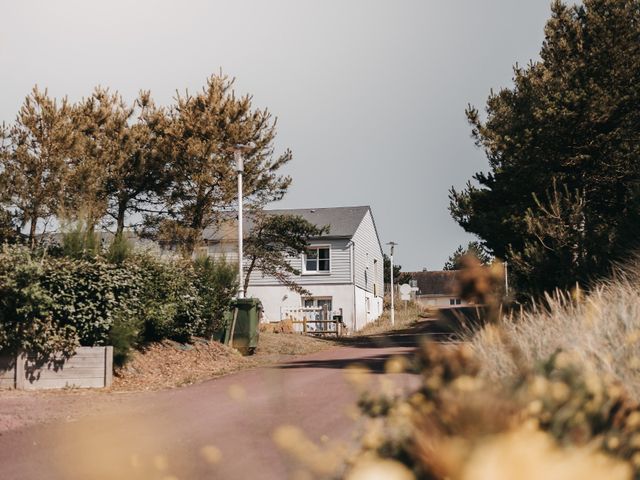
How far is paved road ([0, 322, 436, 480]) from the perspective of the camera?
6.10 meters

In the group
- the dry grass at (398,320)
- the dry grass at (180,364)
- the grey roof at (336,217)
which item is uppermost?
the grey roof at (336,217)

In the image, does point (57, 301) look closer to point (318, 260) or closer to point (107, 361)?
point (107, 361)

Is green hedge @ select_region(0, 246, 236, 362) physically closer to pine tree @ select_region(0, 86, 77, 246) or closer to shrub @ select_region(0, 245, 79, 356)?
shrub @ select_region(0, 245, 79, 356)

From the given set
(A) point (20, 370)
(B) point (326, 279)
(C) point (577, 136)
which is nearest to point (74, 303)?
(A) point (20, 370)

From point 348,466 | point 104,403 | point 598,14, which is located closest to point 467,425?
point 348,466

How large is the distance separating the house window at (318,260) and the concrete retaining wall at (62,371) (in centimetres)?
2725

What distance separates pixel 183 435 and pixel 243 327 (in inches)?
438

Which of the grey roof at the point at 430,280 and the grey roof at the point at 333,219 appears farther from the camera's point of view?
the grey roof at the point at 430,280

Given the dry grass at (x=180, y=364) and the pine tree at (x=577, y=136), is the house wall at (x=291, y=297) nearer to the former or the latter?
the pine tree at (x=577, y=136)

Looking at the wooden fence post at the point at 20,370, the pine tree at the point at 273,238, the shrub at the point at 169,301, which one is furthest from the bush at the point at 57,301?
the pine tree at the point at 273,238

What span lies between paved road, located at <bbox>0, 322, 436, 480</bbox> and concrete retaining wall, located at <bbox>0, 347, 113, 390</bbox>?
1.33m

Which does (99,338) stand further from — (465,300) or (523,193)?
(523,193)

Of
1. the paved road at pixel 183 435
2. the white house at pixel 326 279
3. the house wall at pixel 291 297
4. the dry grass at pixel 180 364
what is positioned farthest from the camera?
the white house at pixel 326 279

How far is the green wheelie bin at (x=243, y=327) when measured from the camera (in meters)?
18.9
